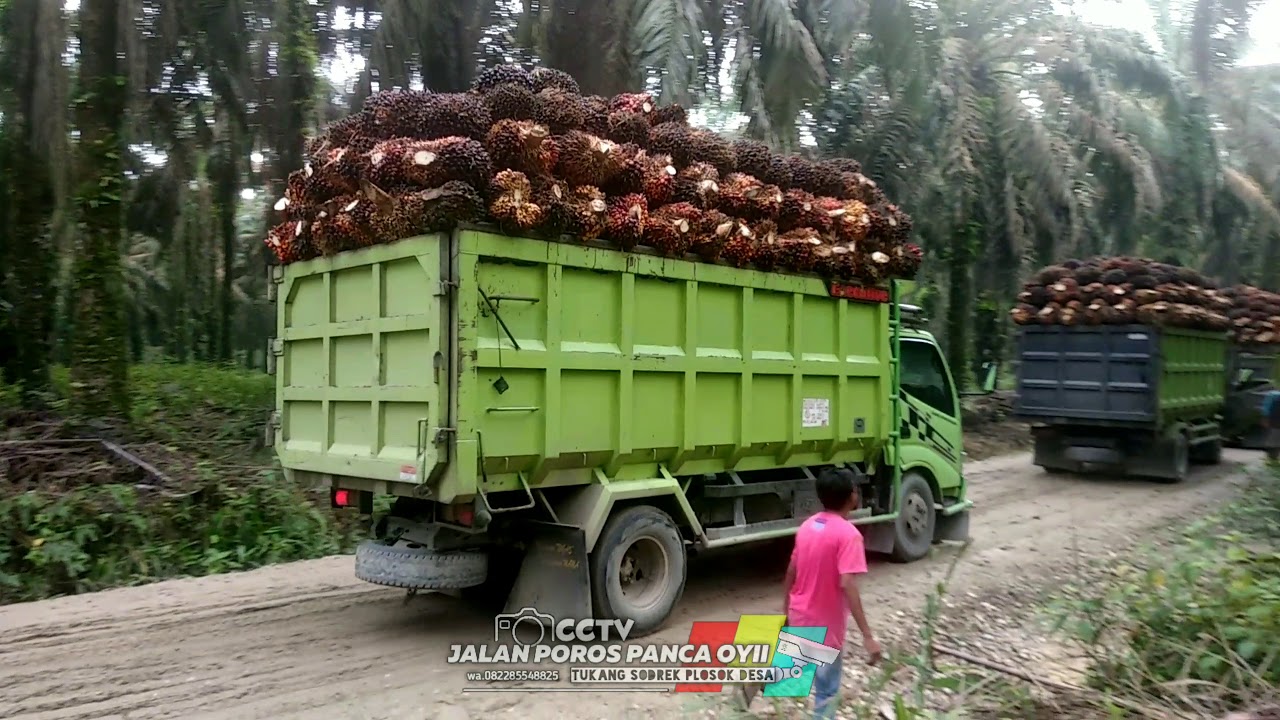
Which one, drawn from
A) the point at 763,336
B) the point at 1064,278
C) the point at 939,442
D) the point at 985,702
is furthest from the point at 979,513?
the point at 985,702

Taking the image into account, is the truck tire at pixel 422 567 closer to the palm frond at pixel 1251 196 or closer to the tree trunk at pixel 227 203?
the tree trunk at pixel 227 203

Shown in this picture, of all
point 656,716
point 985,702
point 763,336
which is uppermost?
point 763,336

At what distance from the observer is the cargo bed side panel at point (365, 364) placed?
16.1 ft

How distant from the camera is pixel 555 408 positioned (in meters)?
5.24

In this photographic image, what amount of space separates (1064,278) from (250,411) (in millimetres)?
11112

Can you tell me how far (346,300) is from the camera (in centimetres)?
560

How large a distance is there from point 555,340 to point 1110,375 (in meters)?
9.37

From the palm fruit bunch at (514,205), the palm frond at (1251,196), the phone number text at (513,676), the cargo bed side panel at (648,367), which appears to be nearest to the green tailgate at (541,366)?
the cargo bed side panel at (648,367)

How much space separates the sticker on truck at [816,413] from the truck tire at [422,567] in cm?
267

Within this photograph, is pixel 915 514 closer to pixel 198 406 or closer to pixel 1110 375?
pixel 1110 375

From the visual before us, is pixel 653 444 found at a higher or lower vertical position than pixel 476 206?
lower

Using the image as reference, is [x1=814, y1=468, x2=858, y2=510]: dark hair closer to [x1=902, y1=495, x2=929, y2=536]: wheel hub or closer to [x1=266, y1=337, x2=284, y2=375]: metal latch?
[x1=266, y1=337, x2=284, y2=375]: metal latch

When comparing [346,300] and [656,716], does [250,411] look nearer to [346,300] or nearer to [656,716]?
[346,300]

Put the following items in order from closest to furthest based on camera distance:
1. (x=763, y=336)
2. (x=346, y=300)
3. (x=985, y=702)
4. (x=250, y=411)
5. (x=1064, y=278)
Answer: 1. (x=985, y=702)
2. (x=346, y=300)
3. (x=763, y=336)
4. (x=250, y=411)
5. (x=1064, y=278)
